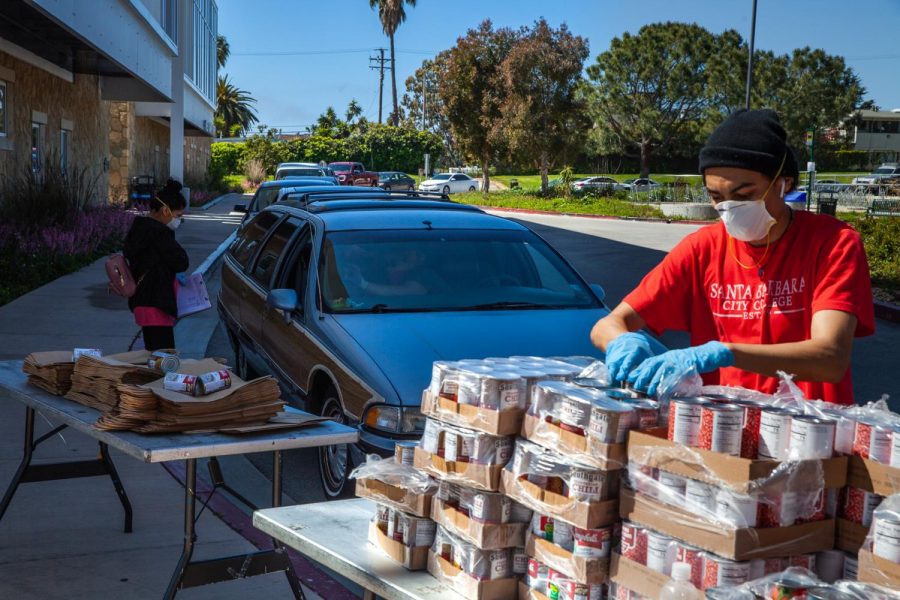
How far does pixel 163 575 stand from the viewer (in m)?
4.99

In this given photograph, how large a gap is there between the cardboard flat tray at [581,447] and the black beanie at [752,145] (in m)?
1.04

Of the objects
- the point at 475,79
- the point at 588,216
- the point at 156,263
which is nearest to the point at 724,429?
the point at 156,263

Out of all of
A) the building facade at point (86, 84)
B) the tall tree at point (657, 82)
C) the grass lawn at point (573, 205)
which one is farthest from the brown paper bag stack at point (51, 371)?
the tall tree at point (657, 82)

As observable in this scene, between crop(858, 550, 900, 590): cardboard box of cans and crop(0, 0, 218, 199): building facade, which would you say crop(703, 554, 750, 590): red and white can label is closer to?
crop(858, 550, 900, 590): cardboard box of cans

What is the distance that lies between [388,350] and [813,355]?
3228 mm

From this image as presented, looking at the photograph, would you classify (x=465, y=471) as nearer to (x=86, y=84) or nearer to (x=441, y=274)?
(x=441, y=274)

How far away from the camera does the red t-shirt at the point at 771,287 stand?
3.13 meters

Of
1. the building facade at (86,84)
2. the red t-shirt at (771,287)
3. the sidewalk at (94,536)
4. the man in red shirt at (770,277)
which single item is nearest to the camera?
the man in red shirt at (770,277)

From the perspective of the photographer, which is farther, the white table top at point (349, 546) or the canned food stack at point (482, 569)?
the white table top at point (349, 546)

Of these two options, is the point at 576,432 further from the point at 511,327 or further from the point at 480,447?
the point at 511,327

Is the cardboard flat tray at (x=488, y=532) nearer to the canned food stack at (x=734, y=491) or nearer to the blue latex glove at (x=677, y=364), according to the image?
the canned food stack at (x=734, y=491)

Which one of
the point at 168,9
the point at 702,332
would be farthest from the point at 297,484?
the point at 168,9

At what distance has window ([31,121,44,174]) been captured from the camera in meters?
20.6

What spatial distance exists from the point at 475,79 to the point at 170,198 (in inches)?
2039
